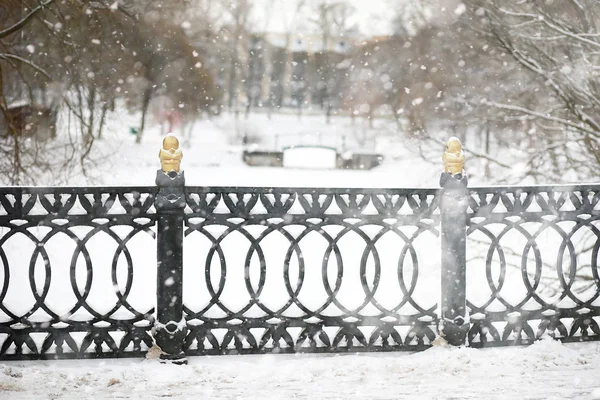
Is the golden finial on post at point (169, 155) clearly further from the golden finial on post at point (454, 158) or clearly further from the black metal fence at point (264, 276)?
the golden finial on post at point (454, 158)

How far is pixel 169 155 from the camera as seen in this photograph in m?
5.16

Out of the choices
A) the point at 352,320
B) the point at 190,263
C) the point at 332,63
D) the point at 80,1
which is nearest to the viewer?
the point at 352,320

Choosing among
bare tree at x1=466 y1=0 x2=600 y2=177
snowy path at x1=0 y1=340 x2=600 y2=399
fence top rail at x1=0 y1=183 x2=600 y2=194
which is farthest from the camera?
bare tree at x1=466 y1=0 x2=600 y2=177

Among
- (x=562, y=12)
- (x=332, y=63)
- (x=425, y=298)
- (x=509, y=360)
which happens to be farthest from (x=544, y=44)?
(x=332, y=63)

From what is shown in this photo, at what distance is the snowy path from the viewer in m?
4.69

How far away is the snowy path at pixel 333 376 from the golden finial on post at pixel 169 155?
64.0 inches

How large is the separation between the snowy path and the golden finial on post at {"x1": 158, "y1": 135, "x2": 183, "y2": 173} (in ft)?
5.34

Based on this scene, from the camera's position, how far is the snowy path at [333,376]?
4.69 meters

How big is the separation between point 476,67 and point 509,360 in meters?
8.23

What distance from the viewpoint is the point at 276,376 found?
5020mm

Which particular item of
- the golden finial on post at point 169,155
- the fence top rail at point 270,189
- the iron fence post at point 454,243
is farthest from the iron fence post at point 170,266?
the iron fence post at point 454,243

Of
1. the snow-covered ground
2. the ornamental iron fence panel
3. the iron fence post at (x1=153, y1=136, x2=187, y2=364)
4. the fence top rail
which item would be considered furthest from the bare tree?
the iron fence post at (x1=153, y1=136, x2=187, y2=364)

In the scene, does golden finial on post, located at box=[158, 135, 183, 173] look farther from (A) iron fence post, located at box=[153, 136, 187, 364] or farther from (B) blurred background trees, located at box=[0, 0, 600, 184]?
(B) blurred background trees, located at box=[0, 0, 600, 184]

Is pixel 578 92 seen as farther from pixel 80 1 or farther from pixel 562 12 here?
pixel 80 1
